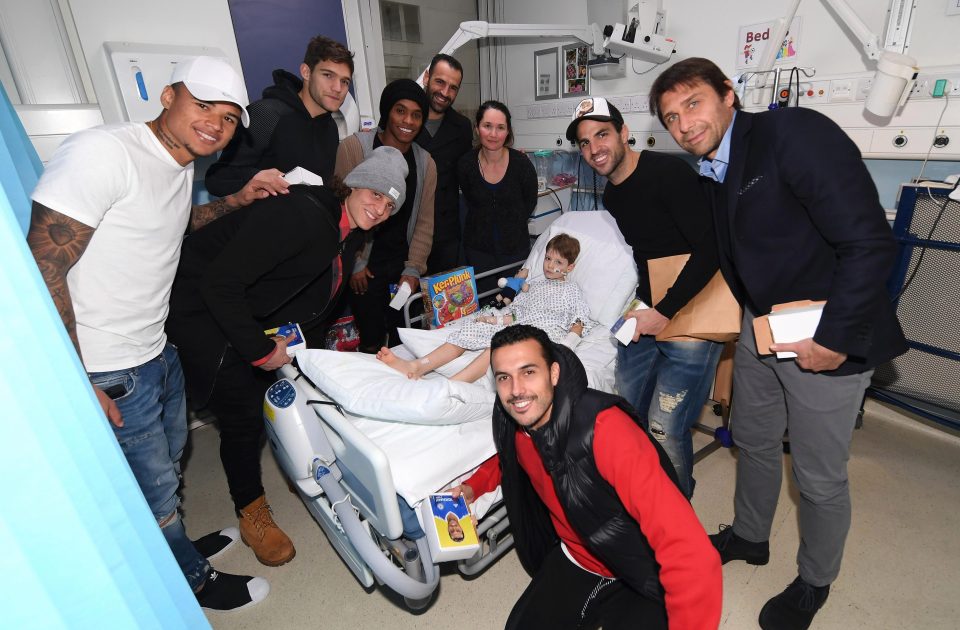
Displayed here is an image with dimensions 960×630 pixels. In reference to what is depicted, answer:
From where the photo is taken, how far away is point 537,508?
1814 millimetres

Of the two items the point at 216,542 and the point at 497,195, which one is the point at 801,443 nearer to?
the point at 497,195

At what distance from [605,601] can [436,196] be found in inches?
97.5

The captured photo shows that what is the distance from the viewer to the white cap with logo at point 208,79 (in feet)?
5.08

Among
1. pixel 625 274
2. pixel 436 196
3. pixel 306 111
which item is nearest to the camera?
pixel 306 111

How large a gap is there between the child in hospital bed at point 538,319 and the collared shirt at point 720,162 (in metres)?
1.22

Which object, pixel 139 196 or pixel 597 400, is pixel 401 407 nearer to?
pixel 597 400

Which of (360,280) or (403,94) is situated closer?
(403,94)

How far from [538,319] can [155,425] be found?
1.82 m

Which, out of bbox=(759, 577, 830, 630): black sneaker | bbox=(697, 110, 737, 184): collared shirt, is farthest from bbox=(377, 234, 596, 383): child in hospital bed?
bbox=(759, 577, 830, 630): black sneaker

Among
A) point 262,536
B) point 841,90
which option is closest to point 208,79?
point 262,536

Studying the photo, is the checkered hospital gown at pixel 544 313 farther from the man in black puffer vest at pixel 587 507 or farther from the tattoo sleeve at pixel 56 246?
the tattoo sleeve at pixel 56 246

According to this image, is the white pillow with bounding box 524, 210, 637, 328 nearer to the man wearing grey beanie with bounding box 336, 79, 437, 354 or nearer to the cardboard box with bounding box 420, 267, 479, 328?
the cardboard box with bounding box 420, 267, 479, 328

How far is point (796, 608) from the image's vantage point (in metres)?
1.90

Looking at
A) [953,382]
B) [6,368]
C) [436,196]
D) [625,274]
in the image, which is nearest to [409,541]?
[6,368]
